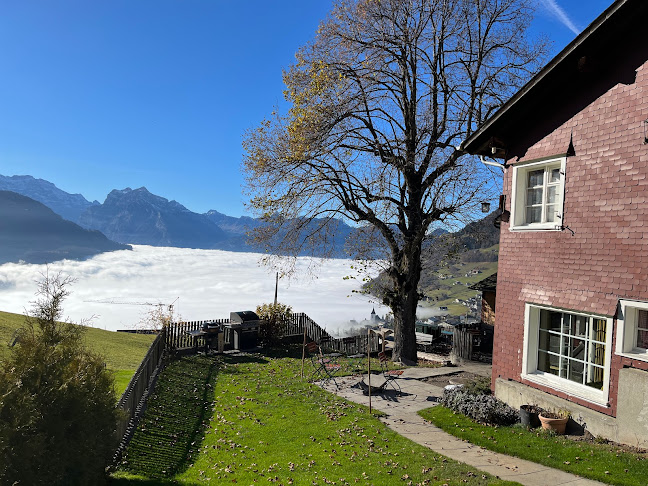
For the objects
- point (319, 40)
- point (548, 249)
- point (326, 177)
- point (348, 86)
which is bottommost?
point (548, 249)

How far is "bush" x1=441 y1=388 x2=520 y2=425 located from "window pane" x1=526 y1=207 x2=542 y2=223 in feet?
15.3

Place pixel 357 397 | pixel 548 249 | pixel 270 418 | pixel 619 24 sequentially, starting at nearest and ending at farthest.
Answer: pixel 619 24 < pixel 548 249 < pixel 270 418 < pixel 357 397

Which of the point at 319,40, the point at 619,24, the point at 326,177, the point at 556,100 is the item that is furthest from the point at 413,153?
the point at 619,24

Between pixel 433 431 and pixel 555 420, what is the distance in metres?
2.59

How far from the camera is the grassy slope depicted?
18.1m

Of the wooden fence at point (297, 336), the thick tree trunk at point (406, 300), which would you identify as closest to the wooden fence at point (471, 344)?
the thick tree trunk at point (406, 300)

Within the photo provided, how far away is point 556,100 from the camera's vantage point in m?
11.2

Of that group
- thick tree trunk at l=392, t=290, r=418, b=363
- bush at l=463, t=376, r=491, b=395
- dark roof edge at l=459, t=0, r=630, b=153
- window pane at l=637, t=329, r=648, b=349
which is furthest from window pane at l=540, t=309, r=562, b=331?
thick tree trunk at l=392, t=290, r=418, b=363

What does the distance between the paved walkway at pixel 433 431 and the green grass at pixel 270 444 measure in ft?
1.28

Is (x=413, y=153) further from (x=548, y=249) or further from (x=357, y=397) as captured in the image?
(x=357, y=397)

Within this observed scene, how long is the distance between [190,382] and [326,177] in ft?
32.0

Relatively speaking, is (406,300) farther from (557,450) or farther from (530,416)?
(557,450)

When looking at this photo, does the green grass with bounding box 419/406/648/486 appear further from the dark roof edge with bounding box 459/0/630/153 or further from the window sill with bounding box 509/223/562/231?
the dark roof edge with bounding box 459/0/630/153

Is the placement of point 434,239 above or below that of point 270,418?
above
